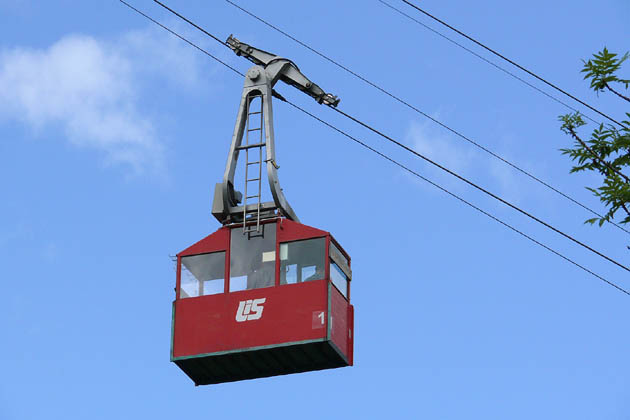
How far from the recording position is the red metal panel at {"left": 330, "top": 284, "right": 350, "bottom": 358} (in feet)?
96.1

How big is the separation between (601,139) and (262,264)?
1307 centimetres

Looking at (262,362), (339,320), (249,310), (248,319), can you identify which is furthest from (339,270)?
(262,362)

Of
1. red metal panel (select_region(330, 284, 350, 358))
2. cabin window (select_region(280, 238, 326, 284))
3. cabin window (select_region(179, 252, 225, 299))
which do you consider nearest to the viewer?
red metal panel (select_region(330, 284, 350, 358))

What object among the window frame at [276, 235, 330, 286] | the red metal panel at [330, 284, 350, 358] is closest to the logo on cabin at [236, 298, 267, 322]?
the window frame at [276, 235, 330, 286]

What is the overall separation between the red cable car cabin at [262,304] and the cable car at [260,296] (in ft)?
0.07

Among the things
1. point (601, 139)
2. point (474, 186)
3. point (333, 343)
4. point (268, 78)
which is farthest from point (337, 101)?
point (601, 139)

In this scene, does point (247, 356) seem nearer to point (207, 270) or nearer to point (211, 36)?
point (207, 270)

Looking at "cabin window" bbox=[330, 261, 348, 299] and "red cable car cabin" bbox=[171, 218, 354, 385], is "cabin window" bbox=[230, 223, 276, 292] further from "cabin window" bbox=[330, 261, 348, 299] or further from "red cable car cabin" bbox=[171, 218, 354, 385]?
"cabin window" bbox=[330, 261, 348, 299]

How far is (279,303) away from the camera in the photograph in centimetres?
2948

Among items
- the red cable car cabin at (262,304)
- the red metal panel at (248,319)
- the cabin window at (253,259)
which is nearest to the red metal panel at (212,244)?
the red cable car cabin at (262,304)

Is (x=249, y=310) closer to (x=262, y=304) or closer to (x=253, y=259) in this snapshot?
(x=262, y=304)

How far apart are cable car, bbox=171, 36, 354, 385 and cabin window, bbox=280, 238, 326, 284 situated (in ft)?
0.07

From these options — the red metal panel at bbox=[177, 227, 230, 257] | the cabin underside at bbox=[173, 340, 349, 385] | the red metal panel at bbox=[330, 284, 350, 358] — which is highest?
the red metal panel at bbox=[177, 227, 230, 257]

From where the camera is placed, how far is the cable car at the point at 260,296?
29.3 meters
